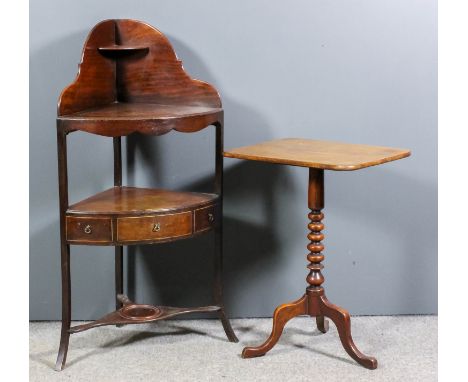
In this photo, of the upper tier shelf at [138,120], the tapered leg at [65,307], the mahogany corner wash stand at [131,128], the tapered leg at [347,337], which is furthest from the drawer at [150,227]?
the tapered leg at [347,337]

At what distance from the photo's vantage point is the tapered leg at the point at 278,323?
3430 millimetres

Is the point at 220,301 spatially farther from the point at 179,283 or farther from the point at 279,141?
the point at 279,141

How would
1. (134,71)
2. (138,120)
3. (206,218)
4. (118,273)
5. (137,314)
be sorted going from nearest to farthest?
(138,120)
(206,218)
(137,314)
(134,71)
(118,273)

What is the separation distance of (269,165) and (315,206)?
496mm

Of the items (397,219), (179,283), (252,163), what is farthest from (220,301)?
(397,219)

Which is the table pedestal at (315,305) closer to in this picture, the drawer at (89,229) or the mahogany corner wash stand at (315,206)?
the mahogany corner wash stand at (315,206)

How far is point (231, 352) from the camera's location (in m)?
3.50

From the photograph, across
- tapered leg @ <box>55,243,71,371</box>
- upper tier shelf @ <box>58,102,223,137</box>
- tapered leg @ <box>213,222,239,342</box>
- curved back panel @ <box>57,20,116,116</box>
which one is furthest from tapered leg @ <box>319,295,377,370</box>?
curved back panel @ <box>57,20,116,116</box>

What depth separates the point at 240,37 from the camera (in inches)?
145

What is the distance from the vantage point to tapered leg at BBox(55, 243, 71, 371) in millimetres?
3283

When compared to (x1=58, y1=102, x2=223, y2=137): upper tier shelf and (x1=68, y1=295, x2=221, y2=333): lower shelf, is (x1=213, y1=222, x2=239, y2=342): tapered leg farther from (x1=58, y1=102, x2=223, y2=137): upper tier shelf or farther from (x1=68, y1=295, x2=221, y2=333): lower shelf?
(x1=58, y1=102, x2=223, y2=137): upper tier shelf

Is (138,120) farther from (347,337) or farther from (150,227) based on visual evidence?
(347,337)

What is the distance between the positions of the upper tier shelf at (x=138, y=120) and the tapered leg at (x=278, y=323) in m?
0.83

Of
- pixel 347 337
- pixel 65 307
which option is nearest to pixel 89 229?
pixel 65 307
